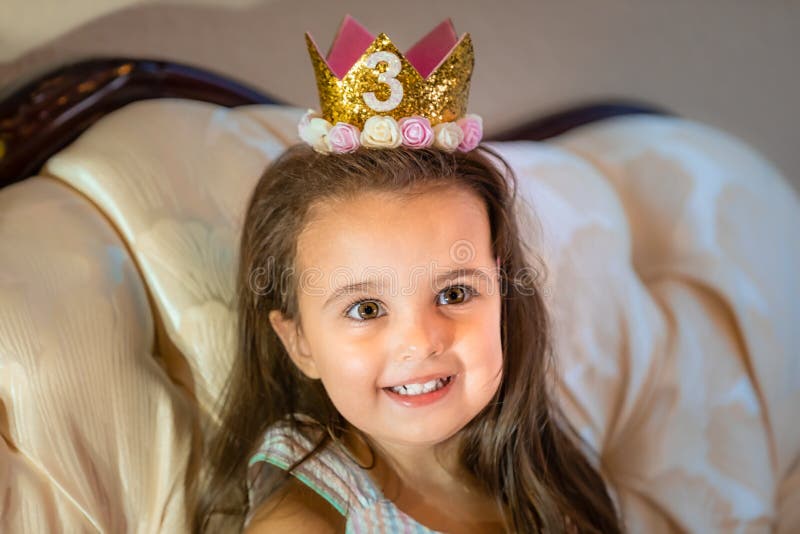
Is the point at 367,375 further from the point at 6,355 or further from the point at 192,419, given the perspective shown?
the point at 6,355

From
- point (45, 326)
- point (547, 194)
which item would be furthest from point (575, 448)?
point (45, 326)

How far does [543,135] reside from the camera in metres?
1.51

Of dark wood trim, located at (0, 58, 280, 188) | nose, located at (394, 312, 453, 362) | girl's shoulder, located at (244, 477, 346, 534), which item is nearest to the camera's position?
nose, located at (394, 312, 453, 362)

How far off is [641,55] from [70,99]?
1.10 metres

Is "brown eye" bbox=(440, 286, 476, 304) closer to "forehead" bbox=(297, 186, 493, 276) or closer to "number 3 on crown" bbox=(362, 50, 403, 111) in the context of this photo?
"forehead" bbox=(297, 186, 493, 276)

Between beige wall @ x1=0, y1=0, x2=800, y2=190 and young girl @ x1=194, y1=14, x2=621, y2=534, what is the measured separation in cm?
37

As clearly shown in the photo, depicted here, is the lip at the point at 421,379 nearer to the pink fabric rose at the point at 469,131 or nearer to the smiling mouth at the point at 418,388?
the smiling mouth at the point at 418,388

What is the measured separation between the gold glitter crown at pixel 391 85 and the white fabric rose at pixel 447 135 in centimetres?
1

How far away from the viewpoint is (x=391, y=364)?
870mm

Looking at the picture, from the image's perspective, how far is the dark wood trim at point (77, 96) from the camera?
3.55 ft

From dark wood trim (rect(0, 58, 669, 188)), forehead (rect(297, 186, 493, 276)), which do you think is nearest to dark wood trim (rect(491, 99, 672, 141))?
dark wood trim (rect(0, 58, 669, 188))

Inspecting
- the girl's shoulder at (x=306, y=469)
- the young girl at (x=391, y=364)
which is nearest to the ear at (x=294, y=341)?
the young girl at (x=391, y=364)

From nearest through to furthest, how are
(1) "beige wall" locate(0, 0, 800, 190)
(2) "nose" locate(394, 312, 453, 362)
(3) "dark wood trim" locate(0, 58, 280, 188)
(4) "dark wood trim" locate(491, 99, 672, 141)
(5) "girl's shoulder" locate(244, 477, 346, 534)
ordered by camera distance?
(2) "nose" locate(394, 312, 453, 362)
(5) "girl's shoulder" locate(244, 477, 346, 534)
(3) "dark wood trim" locate(0, 58, 280, 188)
(1) "beige wall" locate(0, 0, 800, 190)
(4) "dark wood trim" locate(491, 99, 672, 141)

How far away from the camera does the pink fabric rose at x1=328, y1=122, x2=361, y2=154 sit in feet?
2.88
